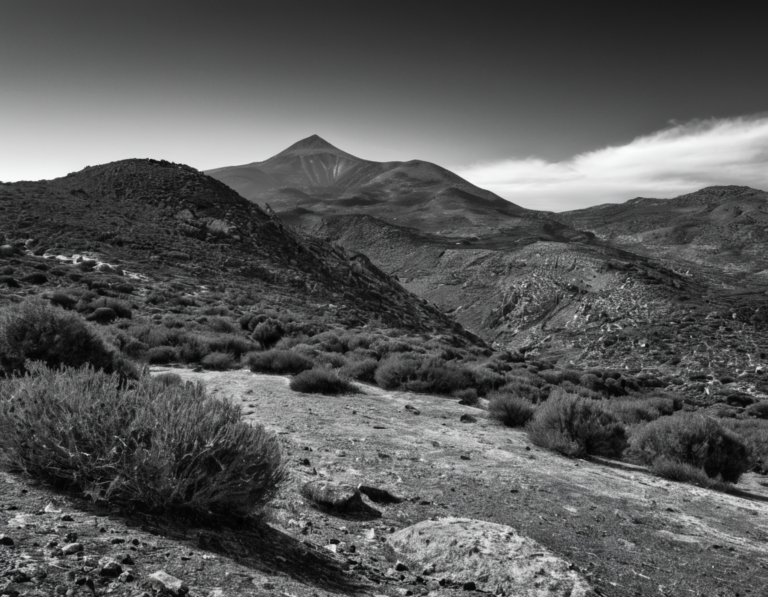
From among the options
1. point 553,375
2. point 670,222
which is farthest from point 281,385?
point 670,222

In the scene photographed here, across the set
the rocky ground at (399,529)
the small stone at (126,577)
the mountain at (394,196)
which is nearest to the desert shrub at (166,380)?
the rocky ground at (399,529)

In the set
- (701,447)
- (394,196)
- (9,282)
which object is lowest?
(701,447)

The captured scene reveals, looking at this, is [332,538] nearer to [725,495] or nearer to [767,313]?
[725,495]

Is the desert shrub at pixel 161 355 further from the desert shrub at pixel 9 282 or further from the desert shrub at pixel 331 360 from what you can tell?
the desert shrub at pixel 9 282

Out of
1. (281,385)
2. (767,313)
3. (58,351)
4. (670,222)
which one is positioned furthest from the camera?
(670,222)

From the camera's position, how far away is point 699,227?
81312 millimetres

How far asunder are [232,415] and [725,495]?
6.14 meters

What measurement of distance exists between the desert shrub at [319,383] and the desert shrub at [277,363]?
1828mm

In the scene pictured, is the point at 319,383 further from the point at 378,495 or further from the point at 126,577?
the point at 126,577

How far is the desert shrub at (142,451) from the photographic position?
3115mm

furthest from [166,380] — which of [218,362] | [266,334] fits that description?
[266,334]

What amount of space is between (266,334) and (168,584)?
14142mm

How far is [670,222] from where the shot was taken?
89500mm

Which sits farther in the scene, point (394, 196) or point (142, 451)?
point (394, 196)
